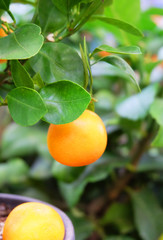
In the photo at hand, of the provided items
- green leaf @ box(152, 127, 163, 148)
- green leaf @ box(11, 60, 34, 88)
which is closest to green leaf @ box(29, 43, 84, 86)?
green leaf @ box(11, 60, 34, 88)

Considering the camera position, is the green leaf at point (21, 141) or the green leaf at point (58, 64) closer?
the green leaf at point (58, 64)

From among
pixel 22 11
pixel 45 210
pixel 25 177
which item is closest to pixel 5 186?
pixel 25 177

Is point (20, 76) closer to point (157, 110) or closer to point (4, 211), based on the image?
point (4, 211)

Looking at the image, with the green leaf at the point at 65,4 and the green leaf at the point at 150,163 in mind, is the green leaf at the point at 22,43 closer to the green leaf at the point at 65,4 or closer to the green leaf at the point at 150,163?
the green leaf at the point at 65,4

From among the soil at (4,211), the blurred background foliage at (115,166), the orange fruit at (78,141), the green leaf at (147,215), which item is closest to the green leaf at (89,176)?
the blurred background foliage at (115,166)

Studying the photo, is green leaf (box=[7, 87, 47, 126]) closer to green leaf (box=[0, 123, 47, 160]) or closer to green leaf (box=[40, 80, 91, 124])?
green leaf (box=[40, 80, 91, 124])
